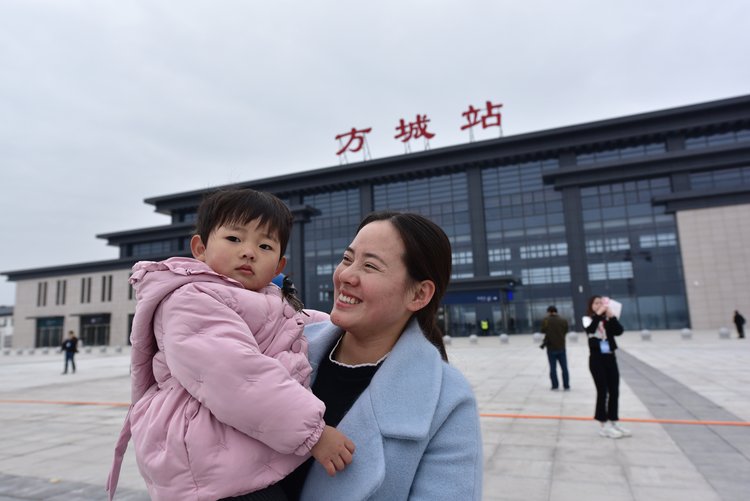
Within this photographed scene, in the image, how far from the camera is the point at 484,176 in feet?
154

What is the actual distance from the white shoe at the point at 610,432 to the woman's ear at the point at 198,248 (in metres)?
7.03

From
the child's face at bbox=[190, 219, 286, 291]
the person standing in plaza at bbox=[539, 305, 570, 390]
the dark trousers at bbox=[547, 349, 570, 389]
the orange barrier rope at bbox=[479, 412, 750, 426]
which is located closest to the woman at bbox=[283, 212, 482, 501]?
the child's face at bbox=[190, 219, 286, 291]

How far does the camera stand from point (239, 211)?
6.06 feet

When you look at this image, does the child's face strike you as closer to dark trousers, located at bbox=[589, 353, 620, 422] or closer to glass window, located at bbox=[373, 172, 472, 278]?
dark trousers, located at bbox=[589, 353, 620, 422]

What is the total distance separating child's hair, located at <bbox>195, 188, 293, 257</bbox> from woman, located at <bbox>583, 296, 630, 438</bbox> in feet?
21.4

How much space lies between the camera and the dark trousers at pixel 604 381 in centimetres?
695

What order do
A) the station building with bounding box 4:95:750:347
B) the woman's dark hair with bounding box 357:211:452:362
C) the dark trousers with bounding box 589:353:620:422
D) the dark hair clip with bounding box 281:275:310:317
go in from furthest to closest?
the station building with bounding box 4:95:750:347
the dark trousers with bounding box 589:353:620:422
the dark hair clip with bounding box 281:275:310:317
the woman's dark hair with bounding box 357:211:452:362

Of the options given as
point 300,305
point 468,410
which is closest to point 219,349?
point 300,305

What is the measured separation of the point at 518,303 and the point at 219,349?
43.5 meters

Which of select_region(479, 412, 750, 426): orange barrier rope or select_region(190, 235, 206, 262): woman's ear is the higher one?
select_region(190, 235, 206, 262): woman's ear

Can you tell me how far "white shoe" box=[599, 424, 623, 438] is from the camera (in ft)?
22.2

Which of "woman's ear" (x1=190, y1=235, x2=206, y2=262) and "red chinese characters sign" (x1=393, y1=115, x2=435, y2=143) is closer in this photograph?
"woman's ear" (x1=190, y1=235, x2=206, y2=262)

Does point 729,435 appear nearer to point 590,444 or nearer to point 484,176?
point 590,444

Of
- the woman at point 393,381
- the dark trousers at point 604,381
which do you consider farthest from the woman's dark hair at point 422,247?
the dark trousers at point 604,381
